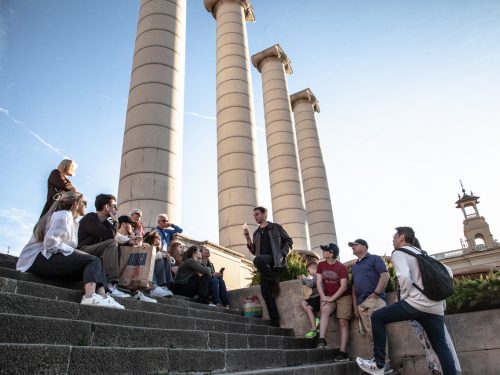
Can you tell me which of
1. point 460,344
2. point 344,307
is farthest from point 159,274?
point 460,344

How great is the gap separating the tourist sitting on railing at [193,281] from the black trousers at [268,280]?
1.16m

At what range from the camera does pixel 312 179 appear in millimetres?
27203

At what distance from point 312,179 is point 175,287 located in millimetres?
19638

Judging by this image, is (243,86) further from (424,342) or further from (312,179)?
(424,342)

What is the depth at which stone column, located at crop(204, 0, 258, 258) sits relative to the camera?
55.9ft

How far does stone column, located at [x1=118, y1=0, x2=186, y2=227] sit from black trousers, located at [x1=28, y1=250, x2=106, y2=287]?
6.51m

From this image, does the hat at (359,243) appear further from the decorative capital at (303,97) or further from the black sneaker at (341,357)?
the decorative capital at (303,97)

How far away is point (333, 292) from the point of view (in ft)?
26.2

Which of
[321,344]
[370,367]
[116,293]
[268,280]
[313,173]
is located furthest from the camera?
[313,173]

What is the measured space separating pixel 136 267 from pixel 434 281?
466 cm

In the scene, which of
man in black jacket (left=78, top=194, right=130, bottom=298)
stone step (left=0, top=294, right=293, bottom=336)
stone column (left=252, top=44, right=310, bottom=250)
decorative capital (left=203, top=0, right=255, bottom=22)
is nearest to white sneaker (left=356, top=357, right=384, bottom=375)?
stone step (left=0, top=294, right=293, bottom=336)

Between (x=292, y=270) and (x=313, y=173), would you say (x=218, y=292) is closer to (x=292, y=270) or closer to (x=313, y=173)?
(x=292, y=270)

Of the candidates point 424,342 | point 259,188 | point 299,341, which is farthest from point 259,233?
point 259,188

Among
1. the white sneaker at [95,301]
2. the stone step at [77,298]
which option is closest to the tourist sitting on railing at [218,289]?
the stone step at [77,298]
